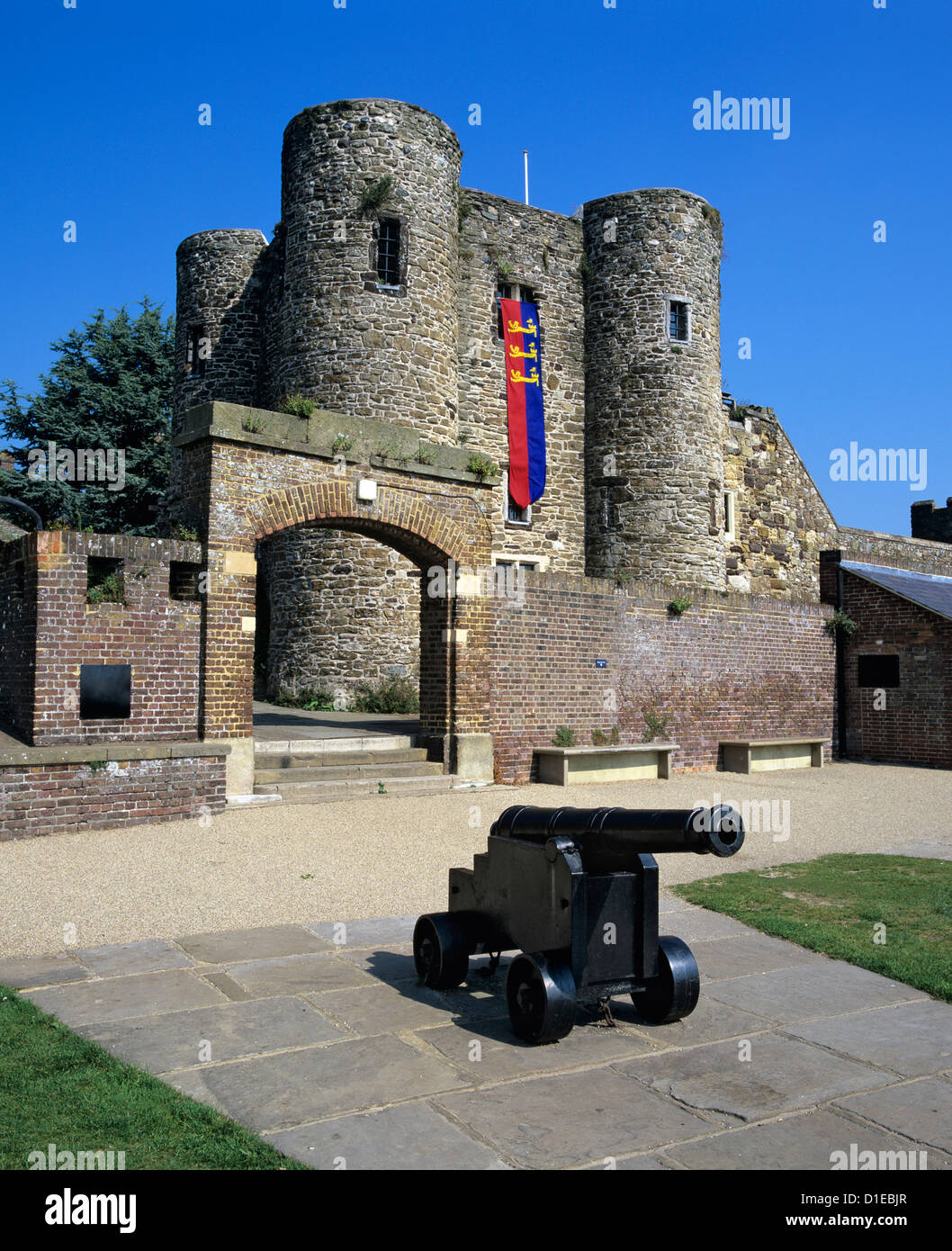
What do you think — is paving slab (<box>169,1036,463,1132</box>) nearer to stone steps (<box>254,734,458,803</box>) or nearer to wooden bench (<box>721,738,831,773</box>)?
stone steps (<box>254,734,458,803</box>)

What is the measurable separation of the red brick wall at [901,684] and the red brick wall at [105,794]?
47.3 feet

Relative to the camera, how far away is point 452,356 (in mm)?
22281

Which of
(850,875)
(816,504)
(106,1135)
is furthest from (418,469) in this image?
(816,504)

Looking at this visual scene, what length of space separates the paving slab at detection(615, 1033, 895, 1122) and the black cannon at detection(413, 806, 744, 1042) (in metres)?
0.38

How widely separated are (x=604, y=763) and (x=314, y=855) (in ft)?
23.2

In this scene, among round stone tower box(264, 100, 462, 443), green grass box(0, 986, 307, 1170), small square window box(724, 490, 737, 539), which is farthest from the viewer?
small square window box(724, 490, 737, 539)

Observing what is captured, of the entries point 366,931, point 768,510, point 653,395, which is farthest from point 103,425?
point 366,931

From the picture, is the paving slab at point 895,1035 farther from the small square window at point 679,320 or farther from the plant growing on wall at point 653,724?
the small square window at point 679,320

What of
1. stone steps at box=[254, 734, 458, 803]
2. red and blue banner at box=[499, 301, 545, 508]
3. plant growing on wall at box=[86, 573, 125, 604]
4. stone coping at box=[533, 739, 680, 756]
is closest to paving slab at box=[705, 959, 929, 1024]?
stone steps at box=[254, 734, 458, 803]

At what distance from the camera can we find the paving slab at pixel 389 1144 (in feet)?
11.4

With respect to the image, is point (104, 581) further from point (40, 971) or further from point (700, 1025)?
point (700, 1025)

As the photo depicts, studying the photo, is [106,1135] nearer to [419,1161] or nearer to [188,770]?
[419,1161]

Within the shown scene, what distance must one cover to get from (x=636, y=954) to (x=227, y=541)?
25.9 ft

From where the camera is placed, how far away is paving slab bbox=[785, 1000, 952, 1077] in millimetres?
4594
